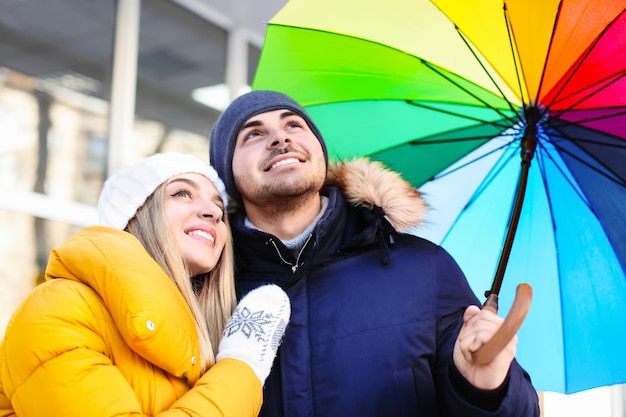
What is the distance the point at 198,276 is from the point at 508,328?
3.72 feet

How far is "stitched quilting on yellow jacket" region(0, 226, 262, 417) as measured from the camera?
1.80m

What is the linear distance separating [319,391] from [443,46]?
1.10 m

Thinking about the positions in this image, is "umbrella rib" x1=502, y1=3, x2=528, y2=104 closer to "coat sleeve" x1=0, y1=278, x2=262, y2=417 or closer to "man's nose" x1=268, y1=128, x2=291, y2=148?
"man's nose" x1=268, y1=128, x2=291, y2=148

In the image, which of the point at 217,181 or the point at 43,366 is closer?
the point at 43,366

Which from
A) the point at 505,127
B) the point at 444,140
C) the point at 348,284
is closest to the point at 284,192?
the point at 348,284

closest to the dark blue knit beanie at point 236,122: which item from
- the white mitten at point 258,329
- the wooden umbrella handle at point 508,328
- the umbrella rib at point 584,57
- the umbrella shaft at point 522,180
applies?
the white mitten at point 258,329

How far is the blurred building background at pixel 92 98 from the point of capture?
4719mm

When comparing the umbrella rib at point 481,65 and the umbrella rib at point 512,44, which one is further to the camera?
the umbrella rib at point 481,65

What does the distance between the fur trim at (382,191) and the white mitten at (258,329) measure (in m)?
0.43

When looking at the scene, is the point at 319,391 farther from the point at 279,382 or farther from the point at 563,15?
the point at 563,15

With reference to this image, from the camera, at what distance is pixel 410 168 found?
2.85 meters

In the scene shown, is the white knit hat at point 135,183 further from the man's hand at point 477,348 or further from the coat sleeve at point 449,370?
the man's hand at point 477,348

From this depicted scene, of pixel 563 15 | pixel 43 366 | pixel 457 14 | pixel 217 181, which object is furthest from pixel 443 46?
pixel 43 366

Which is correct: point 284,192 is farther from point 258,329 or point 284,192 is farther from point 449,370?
point 449,370
